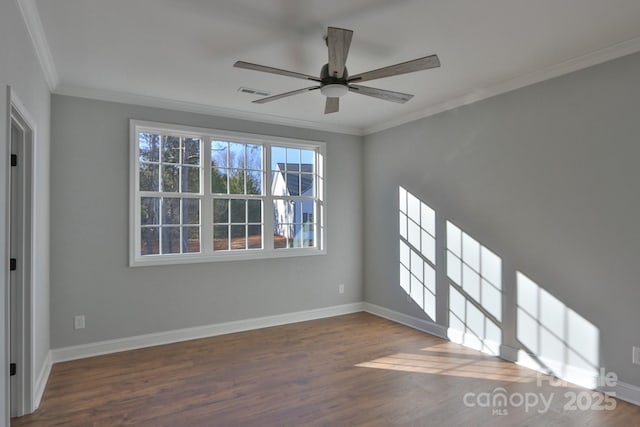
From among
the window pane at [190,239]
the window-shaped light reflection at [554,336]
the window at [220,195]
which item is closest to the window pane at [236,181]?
the window at [220,195]

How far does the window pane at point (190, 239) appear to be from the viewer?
4277mm

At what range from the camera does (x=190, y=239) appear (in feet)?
14.1

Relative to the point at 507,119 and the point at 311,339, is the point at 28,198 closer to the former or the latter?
the point at 311,339

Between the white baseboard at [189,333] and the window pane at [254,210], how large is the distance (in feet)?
4.12

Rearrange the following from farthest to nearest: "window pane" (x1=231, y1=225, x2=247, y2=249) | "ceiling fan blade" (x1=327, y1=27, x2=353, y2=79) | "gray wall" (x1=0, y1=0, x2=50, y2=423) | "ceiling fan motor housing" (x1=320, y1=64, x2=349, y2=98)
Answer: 1. "window pane" (x1=231, y1=225, x2=247, y2=249)
2. "ceiling fan motor housing" (x1=320, y1=64, x2=349, y2=98)
3. "ceiling fan blade" (x1=327, y1=27, x2=353, y2=79)
4. "gray wall" (x1=0, y1=0, x2=50, y2=423)

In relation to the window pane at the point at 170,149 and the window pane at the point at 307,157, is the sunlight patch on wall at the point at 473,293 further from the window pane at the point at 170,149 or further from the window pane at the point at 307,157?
the window pane at the point at 170,149

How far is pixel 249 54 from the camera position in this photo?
2996 millimetres

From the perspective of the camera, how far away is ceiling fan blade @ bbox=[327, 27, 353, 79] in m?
2.13

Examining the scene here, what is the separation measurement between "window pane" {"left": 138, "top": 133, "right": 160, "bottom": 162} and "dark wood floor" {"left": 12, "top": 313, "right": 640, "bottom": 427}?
2.08 metres

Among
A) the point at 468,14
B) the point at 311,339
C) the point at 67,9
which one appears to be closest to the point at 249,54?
the point at 67,9

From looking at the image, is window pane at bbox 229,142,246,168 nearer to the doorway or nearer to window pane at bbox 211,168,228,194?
window pane at bbox 211,168,228,194

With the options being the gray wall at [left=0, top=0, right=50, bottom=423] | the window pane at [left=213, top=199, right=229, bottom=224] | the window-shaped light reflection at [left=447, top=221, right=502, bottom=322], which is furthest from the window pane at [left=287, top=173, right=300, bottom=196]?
the gray wall at [left=0, top=0, right=50, bottom=423]

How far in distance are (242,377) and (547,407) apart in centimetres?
238

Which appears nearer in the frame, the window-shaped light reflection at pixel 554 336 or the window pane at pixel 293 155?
the window-shaped light reflection at pixel 554 336
